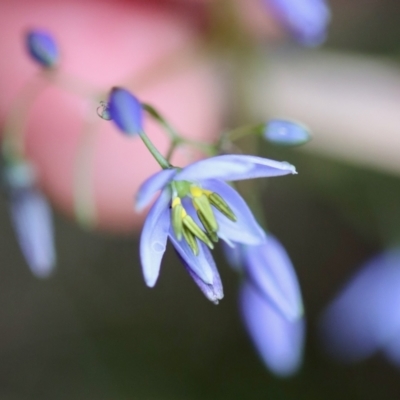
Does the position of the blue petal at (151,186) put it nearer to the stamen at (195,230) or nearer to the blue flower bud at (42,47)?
the stamen at (195,230)

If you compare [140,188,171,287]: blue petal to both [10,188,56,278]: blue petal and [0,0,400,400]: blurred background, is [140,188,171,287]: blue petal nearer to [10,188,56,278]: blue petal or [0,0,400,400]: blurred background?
[10,188,56,278]: blue petal

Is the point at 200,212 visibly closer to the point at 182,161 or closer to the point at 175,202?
the point at 175,202

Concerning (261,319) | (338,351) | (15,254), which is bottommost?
(338,351)

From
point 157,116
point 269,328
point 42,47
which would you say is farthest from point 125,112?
point 269,328

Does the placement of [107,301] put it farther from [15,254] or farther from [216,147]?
[216,147]

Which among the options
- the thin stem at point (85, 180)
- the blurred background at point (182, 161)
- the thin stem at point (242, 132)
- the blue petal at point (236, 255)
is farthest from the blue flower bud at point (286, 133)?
the blurred background at point (182, 161)

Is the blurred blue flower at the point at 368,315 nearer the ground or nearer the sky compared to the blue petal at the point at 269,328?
nearer the ground

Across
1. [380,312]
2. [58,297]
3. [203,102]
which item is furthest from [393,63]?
[58,297]
